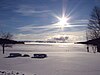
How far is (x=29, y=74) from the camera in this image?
48.6 feet

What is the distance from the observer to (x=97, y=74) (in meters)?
14.6

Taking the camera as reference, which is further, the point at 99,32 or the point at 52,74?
the point at 99,32

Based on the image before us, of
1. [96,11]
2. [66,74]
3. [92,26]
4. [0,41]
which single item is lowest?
[66,74]

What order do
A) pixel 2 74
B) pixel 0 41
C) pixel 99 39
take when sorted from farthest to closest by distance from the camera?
1. pixel 0 41
2. pixel 99 39
3. pixel 2 74

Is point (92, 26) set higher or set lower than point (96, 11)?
lower

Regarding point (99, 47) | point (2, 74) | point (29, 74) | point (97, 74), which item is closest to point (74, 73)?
point (97, 74)

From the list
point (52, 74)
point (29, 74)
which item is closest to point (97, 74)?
point (52, 74)

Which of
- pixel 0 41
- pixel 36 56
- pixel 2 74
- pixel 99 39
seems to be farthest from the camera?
pixel 0 41

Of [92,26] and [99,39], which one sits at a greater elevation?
[92,26]

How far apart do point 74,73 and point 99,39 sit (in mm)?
33790

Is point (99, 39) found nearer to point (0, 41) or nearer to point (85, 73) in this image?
point (0, 41)

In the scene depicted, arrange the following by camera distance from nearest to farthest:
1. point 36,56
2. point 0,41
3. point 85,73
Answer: point 85,73 → point 36,56 → point 0,41

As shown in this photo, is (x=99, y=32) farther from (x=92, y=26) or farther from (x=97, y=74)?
(x=97, y=74)

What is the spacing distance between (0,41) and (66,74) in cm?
4022
